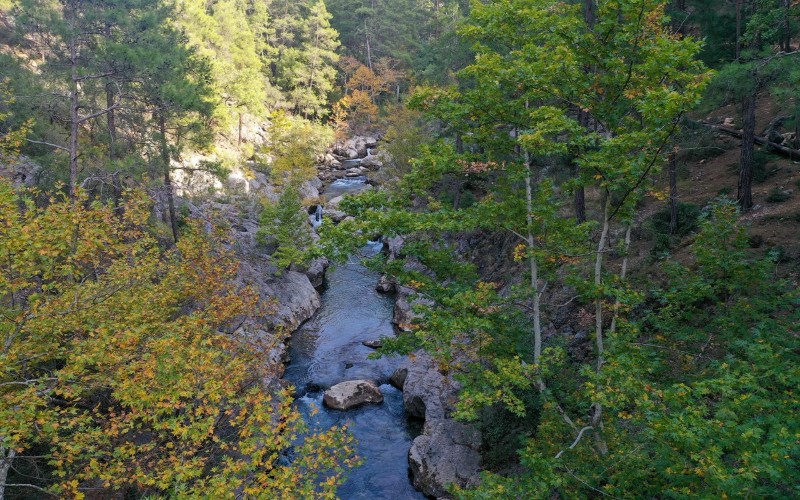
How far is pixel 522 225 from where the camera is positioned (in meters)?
11.3

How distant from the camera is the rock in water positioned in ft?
57.5

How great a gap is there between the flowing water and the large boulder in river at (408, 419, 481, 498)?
1.93 ft

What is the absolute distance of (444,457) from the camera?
13867mm

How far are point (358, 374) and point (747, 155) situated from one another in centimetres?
1646

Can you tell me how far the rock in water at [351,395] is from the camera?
17531 mm

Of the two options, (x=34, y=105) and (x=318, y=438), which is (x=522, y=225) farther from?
(x=34, y=105)

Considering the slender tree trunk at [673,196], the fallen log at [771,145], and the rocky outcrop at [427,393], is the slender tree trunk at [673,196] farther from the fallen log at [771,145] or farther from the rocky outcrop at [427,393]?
A: the rocky outcrop at [427,393]

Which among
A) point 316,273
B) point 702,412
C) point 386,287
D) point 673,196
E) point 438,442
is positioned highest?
point 673,196

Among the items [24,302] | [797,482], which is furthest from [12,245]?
[797,482]

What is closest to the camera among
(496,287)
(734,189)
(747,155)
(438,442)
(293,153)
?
(496,287)

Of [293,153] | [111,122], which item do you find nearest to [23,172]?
[111,122]

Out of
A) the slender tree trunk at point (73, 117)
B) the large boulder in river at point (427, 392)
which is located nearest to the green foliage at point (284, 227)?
the large boulder in river at point (427, 392)

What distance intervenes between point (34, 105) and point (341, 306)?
16351 mm

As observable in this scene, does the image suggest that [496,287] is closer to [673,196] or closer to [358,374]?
[673,196]
